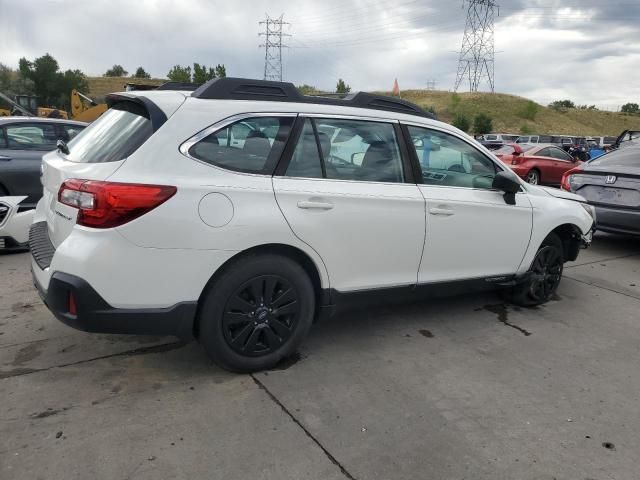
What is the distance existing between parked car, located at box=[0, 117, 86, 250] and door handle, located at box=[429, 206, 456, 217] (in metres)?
4.56

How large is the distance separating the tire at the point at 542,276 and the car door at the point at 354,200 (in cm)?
148

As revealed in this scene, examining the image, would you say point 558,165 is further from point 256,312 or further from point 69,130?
point 256,312

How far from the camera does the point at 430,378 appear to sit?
342 centimetres

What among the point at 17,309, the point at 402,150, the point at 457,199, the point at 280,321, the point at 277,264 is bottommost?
the point at 17,309

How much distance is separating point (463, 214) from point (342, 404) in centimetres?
172

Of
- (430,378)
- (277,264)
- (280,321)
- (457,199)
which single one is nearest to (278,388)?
(280,321)

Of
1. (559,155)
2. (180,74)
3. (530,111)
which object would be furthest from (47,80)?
(530,111)

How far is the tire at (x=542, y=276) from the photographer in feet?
15.6

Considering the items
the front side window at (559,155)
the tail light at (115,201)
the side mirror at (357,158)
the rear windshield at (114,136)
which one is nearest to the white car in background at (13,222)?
the rear windshield at (114,136)

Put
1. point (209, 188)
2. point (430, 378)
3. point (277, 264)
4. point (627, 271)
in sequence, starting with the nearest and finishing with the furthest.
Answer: point (209, 188)
point (277, 264)
point (430, 378)
point (627, 271)

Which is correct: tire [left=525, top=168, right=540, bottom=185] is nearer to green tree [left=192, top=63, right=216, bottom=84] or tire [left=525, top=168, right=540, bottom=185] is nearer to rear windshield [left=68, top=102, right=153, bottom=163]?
rear windshield [left=68, top=102, right=153, bottom=163]

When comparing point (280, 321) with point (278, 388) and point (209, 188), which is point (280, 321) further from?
point (209, 188)

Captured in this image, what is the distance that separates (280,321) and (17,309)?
8.07 feet

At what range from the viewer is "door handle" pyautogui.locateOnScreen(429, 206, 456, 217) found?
3.78 m
